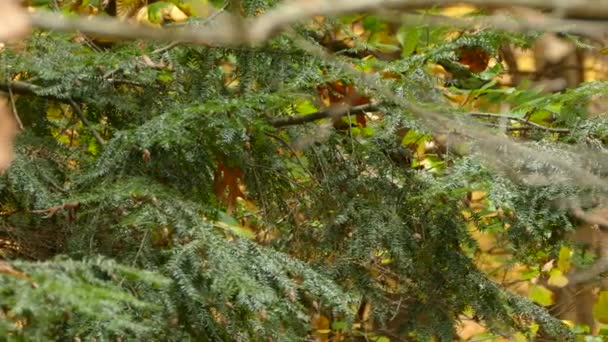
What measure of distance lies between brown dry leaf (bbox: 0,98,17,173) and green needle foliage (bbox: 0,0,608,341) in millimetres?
34

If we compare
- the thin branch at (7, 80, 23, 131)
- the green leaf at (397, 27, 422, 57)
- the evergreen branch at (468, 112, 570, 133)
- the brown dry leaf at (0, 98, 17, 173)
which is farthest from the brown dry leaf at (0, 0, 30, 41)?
the green leaf at (397, 27, 422, 57)

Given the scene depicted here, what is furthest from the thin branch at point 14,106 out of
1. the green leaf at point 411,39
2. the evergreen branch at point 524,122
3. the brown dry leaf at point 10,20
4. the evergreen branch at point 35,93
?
the green leaf at point 411,39

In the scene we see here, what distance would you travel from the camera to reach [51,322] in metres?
1.24

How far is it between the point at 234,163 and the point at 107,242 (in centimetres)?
38

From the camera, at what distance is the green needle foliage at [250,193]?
5.01ft

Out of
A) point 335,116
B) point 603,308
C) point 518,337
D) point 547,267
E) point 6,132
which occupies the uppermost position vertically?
point 6,132

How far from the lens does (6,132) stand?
1.14 m

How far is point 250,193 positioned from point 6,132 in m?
1.00

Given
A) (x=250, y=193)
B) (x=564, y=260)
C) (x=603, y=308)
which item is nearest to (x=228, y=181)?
(x=250, y=193)

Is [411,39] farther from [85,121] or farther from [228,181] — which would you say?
[85,121]

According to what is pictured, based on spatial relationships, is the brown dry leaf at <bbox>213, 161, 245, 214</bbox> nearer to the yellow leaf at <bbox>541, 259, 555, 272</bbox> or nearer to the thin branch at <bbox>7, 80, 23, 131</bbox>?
the thin branch at <bbox>7, 80, 23, 131</bbox>

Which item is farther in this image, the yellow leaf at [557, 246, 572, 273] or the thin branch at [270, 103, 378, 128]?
the yellow leaf at [557, 246, 572, 273]

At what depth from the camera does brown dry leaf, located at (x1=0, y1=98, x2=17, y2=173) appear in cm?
112

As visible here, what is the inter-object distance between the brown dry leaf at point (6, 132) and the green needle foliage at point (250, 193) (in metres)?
0.03
